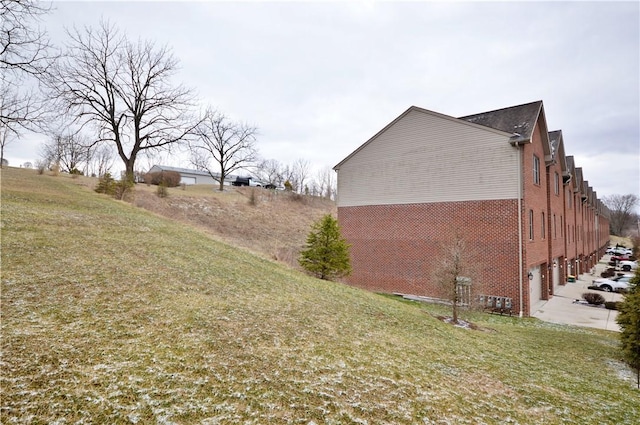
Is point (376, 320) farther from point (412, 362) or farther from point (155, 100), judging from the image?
point (155, 100)

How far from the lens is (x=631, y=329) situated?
7938 millimetres

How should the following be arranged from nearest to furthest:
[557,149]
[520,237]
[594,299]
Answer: [520,237]
[594,299]
[557,149]

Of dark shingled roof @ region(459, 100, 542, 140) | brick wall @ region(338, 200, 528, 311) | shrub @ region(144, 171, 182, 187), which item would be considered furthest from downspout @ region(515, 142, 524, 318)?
shrub @ region(144, 171, 182, 187)

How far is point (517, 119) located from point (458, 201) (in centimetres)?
535

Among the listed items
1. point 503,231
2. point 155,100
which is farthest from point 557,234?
point 155,100

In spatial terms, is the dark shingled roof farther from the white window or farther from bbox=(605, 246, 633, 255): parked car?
bbox=(605, 246, 633, 255): parked car

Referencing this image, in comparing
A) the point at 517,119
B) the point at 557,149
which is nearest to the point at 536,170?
the point at 517,119

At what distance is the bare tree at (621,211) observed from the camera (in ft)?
308

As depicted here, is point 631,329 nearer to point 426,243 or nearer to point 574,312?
point 426,243

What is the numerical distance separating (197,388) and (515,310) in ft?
51.0

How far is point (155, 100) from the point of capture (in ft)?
95.2

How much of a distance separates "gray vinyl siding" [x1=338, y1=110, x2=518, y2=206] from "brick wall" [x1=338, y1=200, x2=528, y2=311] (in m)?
0.63

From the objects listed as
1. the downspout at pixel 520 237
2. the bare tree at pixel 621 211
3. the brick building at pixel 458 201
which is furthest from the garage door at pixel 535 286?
the bare tree at pixel 621 211

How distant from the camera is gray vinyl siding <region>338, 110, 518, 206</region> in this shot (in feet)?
52.4
